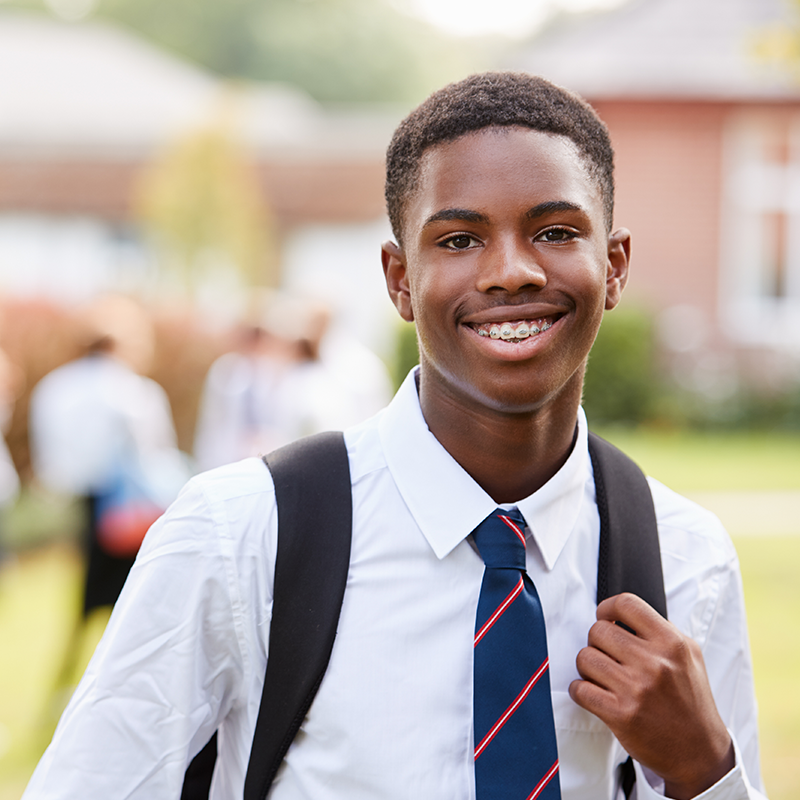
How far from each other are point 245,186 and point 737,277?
8.25m

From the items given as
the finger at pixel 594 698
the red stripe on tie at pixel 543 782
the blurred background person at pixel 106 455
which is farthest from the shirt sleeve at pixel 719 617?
the blurred background person at pixel 106 455

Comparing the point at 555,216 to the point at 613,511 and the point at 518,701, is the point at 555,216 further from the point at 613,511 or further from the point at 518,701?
the point at 518,701

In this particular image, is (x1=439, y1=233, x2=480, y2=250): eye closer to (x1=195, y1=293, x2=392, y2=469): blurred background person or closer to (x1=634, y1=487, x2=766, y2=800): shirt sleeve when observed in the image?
(x1=634, y1=487, x2=766, y2=800): shirt sleeve

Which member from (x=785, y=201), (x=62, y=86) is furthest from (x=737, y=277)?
(x=62, y=86)

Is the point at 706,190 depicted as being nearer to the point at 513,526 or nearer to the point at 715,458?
the point at 715,458

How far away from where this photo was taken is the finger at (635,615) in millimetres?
1602

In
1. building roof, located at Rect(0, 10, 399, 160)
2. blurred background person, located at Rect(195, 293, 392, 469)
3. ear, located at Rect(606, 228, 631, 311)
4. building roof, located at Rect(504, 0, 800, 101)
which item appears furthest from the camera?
building roof, located at Rect(0, 10, 399, 160)

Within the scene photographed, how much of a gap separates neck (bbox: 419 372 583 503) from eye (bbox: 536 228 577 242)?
26 cm

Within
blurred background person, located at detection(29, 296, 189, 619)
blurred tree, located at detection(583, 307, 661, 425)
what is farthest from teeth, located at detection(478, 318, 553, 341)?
blurred tree, located at detection(583, 307, 661, 425)

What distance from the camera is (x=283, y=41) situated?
46188 mm

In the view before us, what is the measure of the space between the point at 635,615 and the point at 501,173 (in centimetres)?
72

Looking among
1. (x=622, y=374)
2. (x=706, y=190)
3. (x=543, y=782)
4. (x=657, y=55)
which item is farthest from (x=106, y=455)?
(x=657, y=55)

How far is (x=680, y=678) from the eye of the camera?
1.58 metres

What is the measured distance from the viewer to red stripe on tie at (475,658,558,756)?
5.06 feet
